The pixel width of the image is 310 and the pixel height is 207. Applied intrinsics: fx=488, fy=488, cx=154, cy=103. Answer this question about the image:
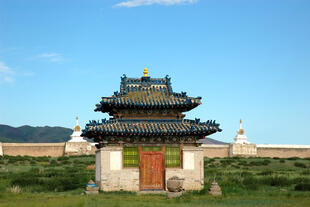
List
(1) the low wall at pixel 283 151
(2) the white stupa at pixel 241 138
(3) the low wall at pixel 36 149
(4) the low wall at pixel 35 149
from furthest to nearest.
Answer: (3) the low wall at pixel 36 149 → (4) the low wall at pixel 35 149 → (2) the white stupa at pixel 241 138 → (1) the low wall at pixel 283 151

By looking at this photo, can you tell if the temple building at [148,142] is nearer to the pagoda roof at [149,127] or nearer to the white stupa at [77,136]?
the pagoda roof at [149,127]

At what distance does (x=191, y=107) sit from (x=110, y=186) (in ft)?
23.8

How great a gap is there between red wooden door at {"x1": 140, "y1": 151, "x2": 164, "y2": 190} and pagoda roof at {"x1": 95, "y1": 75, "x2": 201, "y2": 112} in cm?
318

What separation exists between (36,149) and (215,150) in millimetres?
34843

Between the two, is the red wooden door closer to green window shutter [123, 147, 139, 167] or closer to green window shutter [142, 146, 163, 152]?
green window shutter [142, 146, 163, 152]

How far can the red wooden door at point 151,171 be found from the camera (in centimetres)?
3095

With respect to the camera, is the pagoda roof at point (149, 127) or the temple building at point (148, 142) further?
the temple building at point (148, 142)

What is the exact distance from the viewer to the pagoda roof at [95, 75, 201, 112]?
31.0 meters

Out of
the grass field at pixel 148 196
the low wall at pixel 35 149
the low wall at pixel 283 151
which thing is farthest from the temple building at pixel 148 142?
the low wall at pixel 283 151

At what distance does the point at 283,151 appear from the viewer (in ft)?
305

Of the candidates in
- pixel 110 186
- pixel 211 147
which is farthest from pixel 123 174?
pixel 211 147

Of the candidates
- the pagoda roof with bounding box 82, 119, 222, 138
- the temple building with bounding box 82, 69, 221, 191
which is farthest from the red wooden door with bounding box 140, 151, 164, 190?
the pagoda roof with bounding box 82, 119, 222, 138

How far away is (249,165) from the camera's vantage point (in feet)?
→ 233

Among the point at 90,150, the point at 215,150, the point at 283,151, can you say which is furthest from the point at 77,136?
the point at 283,151
